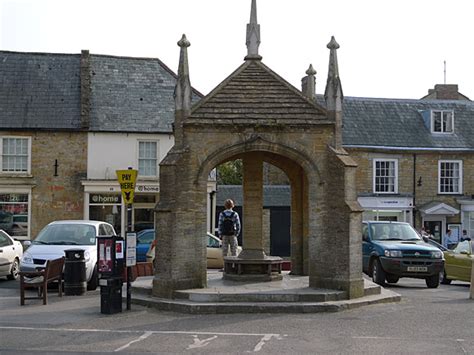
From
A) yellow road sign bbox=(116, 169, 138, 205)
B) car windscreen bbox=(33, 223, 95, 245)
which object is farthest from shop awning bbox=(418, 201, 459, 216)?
yellow road sign bbox=(116, 169, 138, 205)

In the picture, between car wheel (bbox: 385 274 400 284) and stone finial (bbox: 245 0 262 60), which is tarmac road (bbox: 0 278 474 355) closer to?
car wheel (bbox: 385 274 400 284)

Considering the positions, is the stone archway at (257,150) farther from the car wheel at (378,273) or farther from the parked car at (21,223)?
the parked car at (21,223)

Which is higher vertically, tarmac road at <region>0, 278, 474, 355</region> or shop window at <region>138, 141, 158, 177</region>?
shop window at <region>138, 141, 158, 177</region>

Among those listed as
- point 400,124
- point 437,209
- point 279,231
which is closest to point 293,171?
point 279,231

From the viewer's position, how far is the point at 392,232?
A: 21.7 meters

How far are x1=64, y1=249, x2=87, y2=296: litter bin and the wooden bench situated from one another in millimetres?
146

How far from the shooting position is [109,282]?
14133mm

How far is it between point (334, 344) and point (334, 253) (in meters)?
4.65

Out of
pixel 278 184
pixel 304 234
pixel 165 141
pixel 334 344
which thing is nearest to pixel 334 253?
pixel 304 234

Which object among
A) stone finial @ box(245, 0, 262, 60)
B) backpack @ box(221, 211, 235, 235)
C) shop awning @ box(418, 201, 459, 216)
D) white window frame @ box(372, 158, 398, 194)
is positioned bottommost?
backpack @ box(221, 211, 235, 235)

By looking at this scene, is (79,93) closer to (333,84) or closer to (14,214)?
(14,214)

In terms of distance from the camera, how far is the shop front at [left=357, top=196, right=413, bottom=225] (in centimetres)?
3738

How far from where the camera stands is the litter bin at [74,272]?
1695 centimetres

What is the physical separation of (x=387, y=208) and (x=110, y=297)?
25779 millimetres
